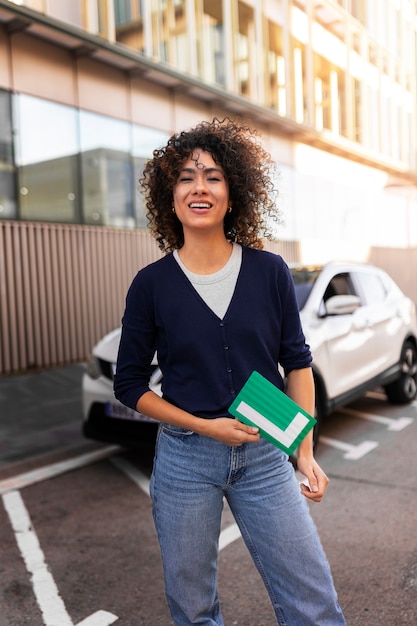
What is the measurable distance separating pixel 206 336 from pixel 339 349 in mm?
3854

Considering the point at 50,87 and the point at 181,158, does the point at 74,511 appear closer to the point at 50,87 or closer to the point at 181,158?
the point at 181,158

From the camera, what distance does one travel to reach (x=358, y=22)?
20172mm

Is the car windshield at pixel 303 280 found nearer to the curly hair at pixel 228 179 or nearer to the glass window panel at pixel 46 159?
the curly hair at pixel 228 179

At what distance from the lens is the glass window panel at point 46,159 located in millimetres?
9617

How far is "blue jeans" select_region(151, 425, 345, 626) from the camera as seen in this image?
1.74m

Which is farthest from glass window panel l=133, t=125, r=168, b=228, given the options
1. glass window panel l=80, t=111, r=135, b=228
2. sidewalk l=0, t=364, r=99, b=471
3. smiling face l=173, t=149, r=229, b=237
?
smiling face l=173, t=149, r=229, b=237

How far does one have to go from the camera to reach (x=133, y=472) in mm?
4945

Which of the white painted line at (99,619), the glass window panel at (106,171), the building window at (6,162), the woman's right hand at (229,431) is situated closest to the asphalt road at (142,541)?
the white painted line at (99,619)

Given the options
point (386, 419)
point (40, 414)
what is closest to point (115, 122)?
point (40, 414)

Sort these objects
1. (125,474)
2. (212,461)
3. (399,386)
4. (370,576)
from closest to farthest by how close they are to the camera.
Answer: (212,461) → (370,576) → (125,474) → (399,386)

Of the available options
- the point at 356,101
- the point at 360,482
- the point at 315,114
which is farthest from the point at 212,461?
the point at 356,101

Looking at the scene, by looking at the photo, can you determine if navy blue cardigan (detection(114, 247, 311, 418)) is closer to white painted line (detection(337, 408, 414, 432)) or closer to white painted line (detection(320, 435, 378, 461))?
white painted line (detection(320, 435, 378, 461))

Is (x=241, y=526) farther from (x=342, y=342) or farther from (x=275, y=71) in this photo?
(x=275, y=71)

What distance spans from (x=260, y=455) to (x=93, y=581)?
185 cm
